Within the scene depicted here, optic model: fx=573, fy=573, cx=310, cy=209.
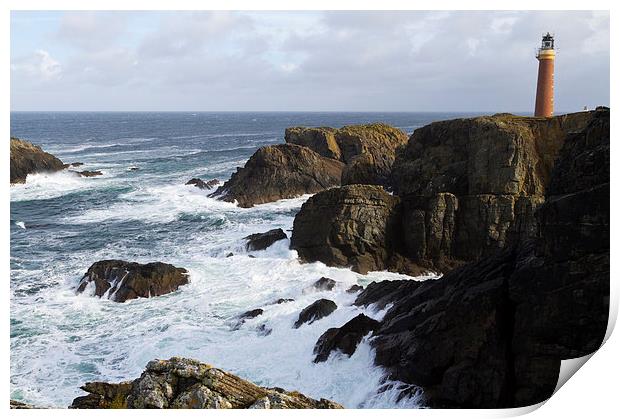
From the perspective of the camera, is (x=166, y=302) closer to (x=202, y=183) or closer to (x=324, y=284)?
(x=324, y=284)

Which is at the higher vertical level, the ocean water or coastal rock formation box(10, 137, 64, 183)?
coastal rock formation box(10, 137, 64, 183)

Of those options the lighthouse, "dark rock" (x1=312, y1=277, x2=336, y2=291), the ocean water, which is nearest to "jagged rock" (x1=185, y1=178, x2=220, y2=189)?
the ocean water

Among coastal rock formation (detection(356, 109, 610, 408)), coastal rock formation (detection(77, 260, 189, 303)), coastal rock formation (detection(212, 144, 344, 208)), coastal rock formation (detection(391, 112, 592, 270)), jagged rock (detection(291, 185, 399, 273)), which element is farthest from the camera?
coastal rock formation (detection(212, 144, 344, 208))

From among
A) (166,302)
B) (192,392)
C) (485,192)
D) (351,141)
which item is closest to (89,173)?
(351,141)

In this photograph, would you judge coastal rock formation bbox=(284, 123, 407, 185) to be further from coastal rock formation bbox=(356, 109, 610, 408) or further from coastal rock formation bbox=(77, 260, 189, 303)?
coastal rock formation bbox=(356, 109, 610, 408)

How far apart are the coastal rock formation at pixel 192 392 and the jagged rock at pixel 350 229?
10.1 m

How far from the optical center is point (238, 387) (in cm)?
876

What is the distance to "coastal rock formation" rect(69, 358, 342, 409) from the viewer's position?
27.5ft

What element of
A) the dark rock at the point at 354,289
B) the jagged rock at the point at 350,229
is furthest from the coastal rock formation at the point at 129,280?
the dark rock at the point at 354,289

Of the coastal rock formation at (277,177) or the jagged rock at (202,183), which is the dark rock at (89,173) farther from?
the coastal rock formation at (277,177)

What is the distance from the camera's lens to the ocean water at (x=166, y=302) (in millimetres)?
11852

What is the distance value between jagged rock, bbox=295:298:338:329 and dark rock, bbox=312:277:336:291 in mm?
1986

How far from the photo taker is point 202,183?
34.0 metres

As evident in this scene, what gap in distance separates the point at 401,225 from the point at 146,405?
509 inches
